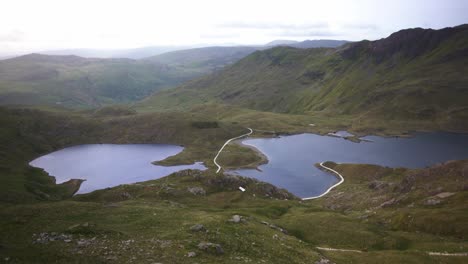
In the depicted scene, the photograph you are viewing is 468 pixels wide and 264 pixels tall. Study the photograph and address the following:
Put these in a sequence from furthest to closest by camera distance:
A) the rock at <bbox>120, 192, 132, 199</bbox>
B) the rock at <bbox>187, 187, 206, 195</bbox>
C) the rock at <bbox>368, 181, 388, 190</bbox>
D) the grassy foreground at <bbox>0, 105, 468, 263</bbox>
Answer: the rock at <bbox>368, 181, 388, 190</bbox> → the rock at <bbox>187, 187, 206, 195</bbox> → the rock at <bbox>120, 192, 132, 199</bbox> → the grassy foreground at <bbox>0, 105, 468, 263</bbox>

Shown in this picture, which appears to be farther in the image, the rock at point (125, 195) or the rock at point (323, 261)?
the rock at point (125, 195)

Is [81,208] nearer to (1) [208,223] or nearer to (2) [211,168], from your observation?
(1) [208,223]

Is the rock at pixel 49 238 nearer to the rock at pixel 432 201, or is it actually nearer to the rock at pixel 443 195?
the rock at pixel 432 201

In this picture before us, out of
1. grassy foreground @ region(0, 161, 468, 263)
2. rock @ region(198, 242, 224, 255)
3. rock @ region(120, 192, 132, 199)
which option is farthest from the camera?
rock @ region(120, 192, 132, 199)

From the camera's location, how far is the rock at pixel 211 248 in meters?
45.5

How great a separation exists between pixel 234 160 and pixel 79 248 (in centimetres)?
14978

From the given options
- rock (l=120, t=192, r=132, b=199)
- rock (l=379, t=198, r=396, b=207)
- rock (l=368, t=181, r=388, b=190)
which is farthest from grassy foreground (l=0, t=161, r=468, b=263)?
rock (l=368, t=181, r=388, b=190)

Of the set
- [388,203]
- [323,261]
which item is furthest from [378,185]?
[323,261]

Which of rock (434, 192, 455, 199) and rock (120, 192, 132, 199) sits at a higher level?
rock (434, 192, 455, 199)

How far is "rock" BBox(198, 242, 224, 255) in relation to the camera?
149 ft

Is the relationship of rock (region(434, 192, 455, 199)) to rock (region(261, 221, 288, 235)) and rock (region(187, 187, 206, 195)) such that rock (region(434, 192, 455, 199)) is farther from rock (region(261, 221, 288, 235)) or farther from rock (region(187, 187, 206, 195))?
rock (region(187, 187, 206, 195))

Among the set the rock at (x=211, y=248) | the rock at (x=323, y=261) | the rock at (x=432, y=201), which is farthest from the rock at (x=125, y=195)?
the rock at (x=432, y=201)

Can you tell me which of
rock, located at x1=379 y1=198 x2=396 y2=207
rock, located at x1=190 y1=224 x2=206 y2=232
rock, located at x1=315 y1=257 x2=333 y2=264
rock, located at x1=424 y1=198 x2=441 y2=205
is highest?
rock, located at x1=190 y1=224 x2=206 y2=232

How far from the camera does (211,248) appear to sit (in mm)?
46031
